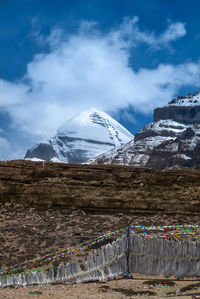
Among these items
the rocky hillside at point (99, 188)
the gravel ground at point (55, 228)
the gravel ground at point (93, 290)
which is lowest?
the gravel ground at point (93, 290)

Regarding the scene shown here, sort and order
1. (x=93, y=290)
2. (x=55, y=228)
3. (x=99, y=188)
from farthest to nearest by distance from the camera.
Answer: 1. (x=99, y=188)
2. (x=55, y=228)
3. (x=93, y=290)

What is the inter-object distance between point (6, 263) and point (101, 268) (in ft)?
17.5

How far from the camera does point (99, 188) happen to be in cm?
2248

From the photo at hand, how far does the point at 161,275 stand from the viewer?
13.0m

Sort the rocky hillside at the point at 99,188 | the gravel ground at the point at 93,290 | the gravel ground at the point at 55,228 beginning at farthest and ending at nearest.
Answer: the rocky hillside at the point at 99,188 → the gravel ground at the point at 55,228 → the gravel ground at the point at 93,290

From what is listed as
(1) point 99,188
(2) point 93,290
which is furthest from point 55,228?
(2) point 93,290

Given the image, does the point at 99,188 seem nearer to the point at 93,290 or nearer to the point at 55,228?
the point at 55,228

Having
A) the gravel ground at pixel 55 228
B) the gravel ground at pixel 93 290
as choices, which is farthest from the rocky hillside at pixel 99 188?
the gravel ground at pixel 93 290

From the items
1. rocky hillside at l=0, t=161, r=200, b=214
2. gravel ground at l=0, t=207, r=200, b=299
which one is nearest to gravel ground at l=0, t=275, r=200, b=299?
gravel ground at l=0, t=207, r=200, b=299

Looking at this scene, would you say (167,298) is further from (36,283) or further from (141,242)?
(36,283)

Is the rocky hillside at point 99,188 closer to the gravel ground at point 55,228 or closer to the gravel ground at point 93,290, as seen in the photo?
the gravel ground at point 55,228

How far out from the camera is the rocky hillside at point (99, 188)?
21625mm

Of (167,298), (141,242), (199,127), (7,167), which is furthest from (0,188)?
(199,127)

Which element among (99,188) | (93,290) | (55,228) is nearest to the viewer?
(93,290)
